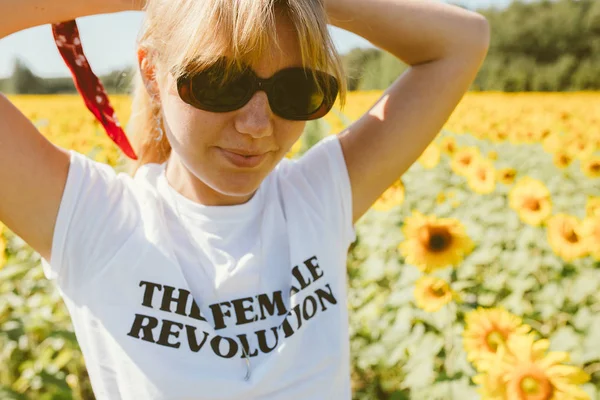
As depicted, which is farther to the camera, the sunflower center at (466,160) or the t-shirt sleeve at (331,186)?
the sunflower center at (466,160)

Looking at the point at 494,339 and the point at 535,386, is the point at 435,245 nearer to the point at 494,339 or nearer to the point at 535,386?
the point at 494,339

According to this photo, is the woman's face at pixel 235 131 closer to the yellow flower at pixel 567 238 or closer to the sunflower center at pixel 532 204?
the yellow flower at pixel 567 238

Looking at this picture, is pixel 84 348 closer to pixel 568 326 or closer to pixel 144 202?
pixel 144 202

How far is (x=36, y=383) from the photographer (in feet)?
6.77

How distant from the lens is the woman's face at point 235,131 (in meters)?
1.06

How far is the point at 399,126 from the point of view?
4.41 ft

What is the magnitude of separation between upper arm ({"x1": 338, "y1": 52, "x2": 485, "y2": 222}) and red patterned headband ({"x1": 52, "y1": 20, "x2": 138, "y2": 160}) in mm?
510

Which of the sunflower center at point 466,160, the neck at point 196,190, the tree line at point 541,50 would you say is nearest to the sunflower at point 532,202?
the sunflower center at point 466,160

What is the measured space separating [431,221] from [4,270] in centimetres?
175

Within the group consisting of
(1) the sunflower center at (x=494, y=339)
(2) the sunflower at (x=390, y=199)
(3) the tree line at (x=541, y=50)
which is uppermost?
(1) the sunflower center at (x=494, y=339)

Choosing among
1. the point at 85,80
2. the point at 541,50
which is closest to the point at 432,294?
the point at 85,80

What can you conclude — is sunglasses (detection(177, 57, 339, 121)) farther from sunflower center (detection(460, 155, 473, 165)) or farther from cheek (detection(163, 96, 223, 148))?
sunflower center (detection(460, 155, 473, 165))

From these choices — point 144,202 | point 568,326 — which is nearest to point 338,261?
point 144,202

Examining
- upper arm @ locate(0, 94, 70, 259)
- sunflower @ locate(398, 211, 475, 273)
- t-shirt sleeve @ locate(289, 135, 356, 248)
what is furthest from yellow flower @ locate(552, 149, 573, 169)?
upper arm @ locate(0, 94, 70, 259)
